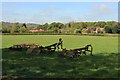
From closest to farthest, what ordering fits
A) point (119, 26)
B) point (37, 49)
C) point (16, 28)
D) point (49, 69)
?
point (49, 69) → point (37, 49) → point (119, 26) → point (16, 28)

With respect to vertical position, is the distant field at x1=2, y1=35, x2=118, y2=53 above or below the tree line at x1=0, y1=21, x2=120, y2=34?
below

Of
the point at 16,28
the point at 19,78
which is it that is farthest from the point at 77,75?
the point at 16,28

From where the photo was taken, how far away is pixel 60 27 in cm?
8456

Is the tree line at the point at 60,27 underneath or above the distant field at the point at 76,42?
above

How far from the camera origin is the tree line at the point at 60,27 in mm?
67375

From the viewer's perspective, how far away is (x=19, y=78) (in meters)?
8.33

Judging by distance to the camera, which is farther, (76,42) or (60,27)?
(60,27)

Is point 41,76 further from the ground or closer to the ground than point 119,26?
closer to the ground

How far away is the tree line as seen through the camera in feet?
221

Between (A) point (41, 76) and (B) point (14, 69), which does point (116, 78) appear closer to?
(A) point (41, 76)

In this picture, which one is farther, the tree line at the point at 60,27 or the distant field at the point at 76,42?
the tree line at the point at 60,27

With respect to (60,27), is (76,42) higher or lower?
lower

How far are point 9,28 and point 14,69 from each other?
5875 cm

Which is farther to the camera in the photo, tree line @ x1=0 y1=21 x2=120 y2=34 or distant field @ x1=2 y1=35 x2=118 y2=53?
tree line @ x1=0 y1=21 x2=120 y2=34
